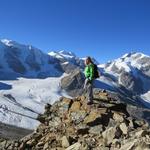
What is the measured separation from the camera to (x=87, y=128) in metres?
26.4

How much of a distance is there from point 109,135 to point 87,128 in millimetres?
2995

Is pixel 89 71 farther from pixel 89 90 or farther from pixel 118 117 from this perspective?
pixel 118 117

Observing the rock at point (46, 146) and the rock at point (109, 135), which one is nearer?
the rock at point (109, 135)

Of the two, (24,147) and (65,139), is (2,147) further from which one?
(65,139)

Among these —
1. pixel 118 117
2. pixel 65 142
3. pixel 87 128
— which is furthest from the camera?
pixel 118 117

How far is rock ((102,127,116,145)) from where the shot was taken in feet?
75.9

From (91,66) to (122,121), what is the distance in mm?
4881

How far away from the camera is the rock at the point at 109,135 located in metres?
23.1

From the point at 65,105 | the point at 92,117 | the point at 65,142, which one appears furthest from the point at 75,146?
the point at 65,105

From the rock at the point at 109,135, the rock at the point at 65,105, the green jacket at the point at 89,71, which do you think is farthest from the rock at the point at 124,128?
the rock at the point at 65,105

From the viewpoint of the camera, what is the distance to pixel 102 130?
2541cm

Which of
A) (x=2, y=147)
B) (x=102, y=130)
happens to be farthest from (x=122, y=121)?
(x=2, y=147)

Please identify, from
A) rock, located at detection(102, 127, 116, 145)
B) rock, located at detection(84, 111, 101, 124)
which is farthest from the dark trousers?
rock, located at detection(102, 127, 116, 145)

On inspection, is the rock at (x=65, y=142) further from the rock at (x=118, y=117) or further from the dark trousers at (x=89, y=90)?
the dark trousers at (x=89, y=90)
